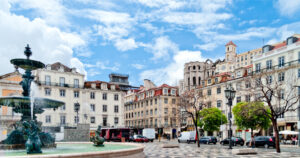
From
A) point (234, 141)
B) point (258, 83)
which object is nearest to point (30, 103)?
point (258, 83)

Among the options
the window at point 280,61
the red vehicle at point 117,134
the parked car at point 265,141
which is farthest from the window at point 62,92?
the window at point 280,61

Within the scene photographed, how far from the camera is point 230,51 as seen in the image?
11319 centimetres

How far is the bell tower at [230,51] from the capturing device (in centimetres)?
11175

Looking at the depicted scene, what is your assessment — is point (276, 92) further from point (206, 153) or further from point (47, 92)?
point (47, 92)

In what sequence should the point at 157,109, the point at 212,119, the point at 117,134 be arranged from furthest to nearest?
1. the point at 157,109
2. the point at 212,119
3. the point at 117,134

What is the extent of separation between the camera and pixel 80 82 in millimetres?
56500

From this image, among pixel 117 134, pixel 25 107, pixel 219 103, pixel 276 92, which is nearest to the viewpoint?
pixel 25 107

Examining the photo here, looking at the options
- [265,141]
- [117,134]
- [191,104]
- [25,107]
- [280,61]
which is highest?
[280,61]

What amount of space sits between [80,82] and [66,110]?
6.01 metres

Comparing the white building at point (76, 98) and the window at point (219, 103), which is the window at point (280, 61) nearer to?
the window at point (219, 103)

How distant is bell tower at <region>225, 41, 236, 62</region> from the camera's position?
11175 cm

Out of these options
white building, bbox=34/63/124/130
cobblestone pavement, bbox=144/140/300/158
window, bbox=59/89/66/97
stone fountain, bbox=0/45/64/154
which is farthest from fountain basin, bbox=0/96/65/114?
window, bbox=59/89/66/97

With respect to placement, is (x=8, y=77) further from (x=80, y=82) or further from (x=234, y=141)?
(x=234, y=141)

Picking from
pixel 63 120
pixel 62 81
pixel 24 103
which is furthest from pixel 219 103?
pixel 24 103
